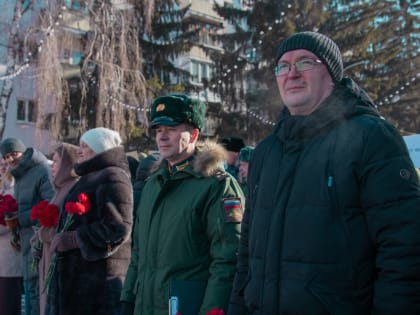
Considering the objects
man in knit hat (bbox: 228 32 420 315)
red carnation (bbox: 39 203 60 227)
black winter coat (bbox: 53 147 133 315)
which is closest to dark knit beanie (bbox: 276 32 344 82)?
man in knit hat (bbox: 228 32 420 315)

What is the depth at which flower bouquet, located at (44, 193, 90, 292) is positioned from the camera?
157 inches

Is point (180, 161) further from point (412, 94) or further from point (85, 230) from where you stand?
point (412, 94)

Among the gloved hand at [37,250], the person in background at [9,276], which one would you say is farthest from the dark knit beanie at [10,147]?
the gloved hand at [37,250]

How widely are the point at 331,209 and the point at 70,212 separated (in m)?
2.58

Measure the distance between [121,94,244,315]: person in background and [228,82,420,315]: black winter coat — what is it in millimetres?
688

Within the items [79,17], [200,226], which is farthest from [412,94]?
[200,226]

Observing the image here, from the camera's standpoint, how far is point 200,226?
2955mm

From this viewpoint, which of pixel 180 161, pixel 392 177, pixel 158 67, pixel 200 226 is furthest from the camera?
pixel 158 67

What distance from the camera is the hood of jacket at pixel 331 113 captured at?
83.0 inches

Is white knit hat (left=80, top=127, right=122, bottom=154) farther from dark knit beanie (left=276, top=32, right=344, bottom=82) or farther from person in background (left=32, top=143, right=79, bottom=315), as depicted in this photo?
dark knit beanie (left=276, top=32, right=344, bottom=82)

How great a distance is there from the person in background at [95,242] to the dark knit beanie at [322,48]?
7.58ft

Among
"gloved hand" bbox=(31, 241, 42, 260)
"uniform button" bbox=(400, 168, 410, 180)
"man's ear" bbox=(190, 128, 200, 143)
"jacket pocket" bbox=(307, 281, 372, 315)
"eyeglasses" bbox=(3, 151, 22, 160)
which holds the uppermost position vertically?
"man's ear" bbox=(190, 128, 200, 143)

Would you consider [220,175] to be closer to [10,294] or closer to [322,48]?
[322,48]

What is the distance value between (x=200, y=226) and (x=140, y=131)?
607 inches
